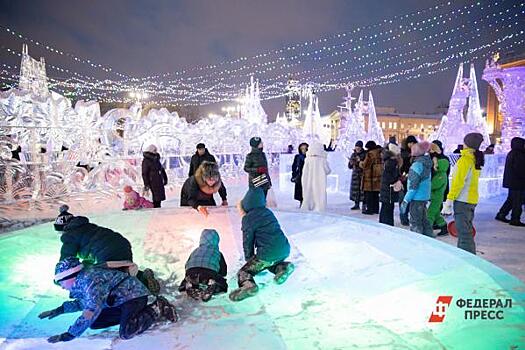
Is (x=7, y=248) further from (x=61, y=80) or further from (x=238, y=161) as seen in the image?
(x=61, y=80)

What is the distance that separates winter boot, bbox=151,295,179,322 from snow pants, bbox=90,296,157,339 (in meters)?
0.04

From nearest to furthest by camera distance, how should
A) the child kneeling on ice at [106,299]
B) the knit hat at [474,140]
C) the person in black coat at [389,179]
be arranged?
the child kneeling on ice at [106,299], the knit hat at [474,140], the person in black coat at [389,179]

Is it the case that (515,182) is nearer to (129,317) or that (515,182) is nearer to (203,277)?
(203,277)

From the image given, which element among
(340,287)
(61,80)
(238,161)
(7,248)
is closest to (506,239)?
(340,287)

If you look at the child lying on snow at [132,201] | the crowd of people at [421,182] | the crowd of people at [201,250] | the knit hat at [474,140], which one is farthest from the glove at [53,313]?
the knit hat at [474,140]

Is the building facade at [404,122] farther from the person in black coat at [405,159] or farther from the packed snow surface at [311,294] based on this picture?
the packed snow surface at [311,294]

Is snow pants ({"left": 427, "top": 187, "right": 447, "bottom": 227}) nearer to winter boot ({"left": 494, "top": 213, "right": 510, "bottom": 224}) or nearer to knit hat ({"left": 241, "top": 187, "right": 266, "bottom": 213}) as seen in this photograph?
winter boot ({"left": 494, "top": 213, "right": 510, "bottom": 224})

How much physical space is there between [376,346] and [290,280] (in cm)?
130

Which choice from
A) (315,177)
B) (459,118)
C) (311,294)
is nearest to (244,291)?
(311,294)

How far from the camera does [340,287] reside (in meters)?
3.79

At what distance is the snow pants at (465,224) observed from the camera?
4523 mm

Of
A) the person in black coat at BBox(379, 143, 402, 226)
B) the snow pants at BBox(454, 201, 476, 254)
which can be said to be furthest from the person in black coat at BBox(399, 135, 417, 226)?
the snow pants at BBox(454, 201, 476, 254)

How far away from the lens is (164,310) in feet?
10.9

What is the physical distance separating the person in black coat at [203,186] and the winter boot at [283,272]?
1410 millimetres
